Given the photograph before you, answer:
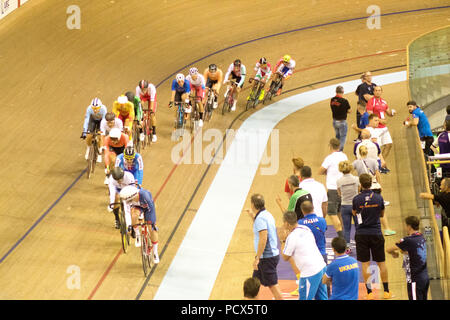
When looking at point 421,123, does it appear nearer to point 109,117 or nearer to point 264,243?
point 109,117

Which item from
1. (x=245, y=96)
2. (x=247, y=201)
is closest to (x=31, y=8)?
(x=245, y=96)

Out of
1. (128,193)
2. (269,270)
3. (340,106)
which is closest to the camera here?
(269,270)

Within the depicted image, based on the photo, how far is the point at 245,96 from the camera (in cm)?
1448

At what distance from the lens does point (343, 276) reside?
627 cm

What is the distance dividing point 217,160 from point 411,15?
29.5 feet

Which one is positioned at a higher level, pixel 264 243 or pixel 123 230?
pixel 123 230

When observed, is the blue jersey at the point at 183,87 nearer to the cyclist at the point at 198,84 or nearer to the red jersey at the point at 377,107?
the cyclist at the point at 198,84

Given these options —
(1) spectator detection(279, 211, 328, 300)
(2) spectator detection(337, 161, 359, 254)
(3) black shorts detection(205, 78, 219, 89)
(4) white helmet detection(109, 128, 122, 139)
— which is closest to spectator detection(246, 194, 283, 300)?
(1) spectator detection(279, 211, 328, 300)

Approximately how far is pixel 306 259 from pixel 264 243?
48 centimetres

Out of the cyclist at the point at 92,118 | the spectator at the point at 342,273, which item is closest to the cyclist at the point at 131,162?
the cyclist at the point at 92,118

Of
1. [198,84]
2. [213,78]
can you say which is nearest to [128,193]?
[198,84]

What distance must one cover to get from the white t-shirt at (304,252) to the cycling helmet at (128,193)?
2.31 meters

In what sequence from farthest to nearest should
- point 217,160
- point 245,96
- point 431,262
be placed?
point 245,96 → point 217,160 → point 431,262
